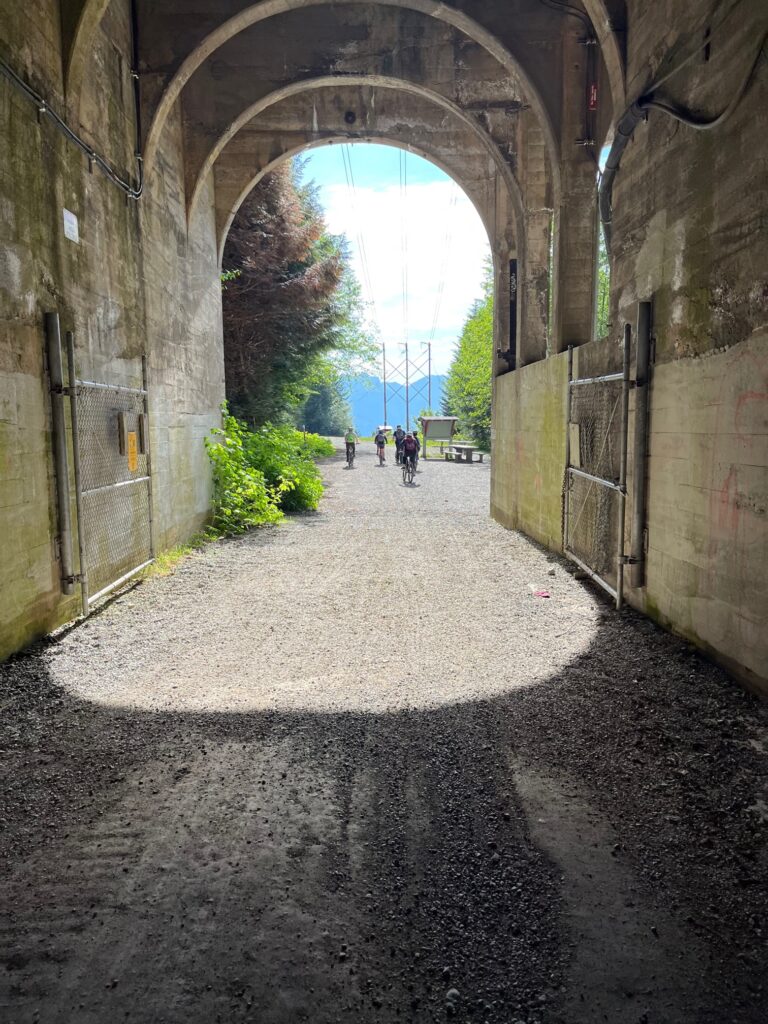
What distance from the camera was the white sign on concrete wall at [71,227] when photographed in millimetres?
5957

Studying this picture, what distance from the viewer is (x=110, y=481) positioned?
693cm

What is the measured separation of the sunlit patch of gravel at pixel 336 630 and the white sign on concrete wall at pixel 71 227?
339cm

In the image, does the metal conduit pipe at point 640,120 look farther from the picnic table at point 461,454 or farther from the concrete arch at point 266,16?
the picnic table at point 461,454

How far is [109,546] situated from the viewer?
22.6 ft

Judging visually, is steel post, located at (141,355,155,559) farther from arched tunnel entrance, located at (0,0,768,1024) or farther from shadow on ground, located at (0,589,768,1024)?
shadow on ground, located at (0,589,768,1024)

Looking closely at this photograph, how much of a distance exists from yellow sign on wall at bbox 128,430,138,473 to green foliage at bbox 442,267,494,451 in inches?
1260

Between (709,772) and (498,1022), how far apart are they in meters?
1.86

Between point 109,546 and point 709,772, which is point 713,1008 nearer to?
point 709,772

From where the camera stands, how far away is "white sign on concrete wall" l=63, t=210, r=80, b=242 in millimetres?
5957

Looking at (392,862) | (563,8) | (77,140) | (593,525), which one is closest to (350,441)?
(563,8)

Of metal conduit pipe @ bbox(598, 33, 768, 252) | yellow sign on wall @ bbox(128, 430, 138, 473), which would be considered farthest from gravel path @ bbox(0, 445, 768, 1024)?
metal conduit pipe @ bbox(598, 33, 768, 252)

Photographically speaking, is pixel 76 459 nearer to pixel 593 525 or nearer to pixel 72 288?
pixel 72 288

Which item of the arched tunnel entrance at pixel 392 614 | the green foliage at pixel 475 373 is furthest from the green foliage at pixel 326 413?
the arched tunnel entrance at pixel 392 614

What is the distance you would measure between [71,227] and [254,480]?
689 cm
